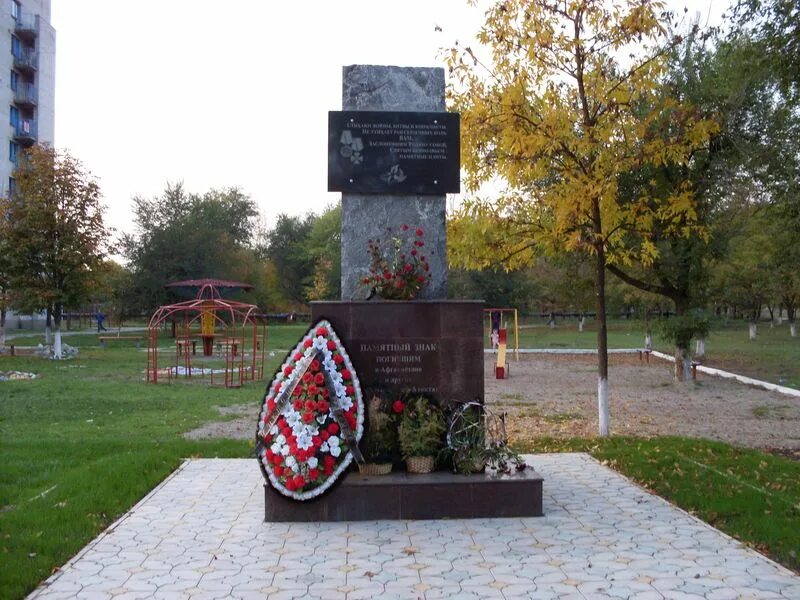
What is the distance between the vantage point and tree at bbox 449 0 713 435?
10.2m

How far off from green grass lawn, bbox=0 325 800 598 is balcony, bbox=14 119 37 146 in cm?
3629

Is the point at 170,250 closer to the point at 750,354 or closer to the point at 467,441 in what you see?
the point at 750,354

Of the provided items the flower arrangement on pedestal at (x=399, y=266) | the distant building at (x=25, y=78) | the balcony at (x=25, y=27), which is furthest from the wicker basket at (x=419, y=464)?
the balcony at (x=25, y=27)

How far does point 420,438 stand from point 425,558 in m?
1.45

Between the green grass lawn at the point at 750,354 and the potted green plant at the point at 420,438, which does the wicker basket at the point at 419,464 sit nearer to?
the potted green plant at the point at 420,438

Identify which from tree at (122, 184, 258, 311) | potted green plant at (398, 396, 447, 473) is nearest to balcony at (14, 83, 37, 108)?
tree at (122, 184, 258, 311)

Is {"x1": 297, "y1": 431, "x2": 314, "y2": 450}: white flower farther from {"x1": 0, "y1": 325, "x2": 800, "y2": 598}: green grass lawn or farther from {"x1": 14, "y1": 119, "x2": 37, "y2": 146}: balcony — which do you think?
{"x1": 14, "y1": 119, "x2": 37, "y2": 146}: balcony

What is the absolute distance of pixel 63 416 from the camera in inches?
532

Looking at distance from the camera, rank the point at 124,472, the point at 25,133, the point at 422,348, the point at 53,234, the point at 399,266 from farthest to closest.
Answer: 1. the point at 25,133
2. the point at 53,234
3. the point at 124,472
4. the point at 399,266
5. the point at 422,348

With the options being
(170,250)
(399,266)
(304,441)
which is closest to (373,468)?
(304,441)

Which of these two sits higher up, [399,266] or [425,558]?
[399,266]

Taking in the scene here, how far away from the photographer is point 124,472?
813 cm

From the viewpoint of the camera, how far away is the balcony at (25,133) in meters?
47.0

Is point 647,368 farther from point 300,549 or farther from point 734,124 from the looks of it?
point 300,549
